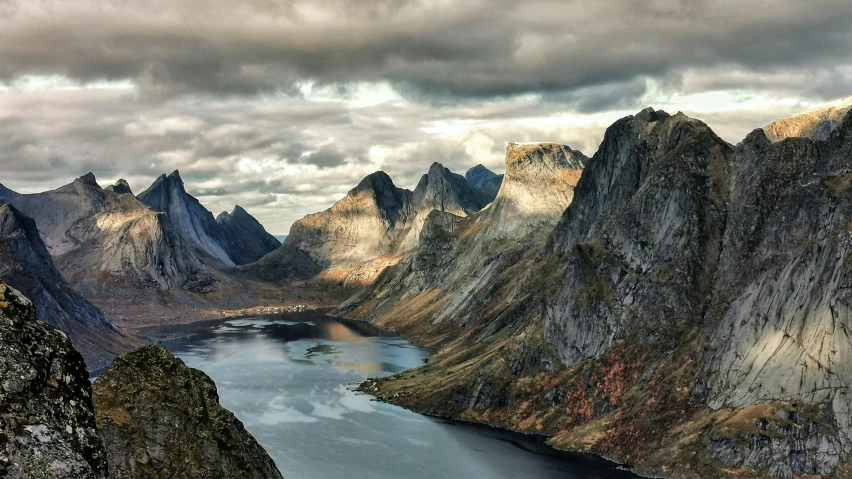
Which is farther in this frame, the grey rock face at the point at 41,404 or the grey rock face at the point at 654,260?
the grey rock face at the point at 654,260

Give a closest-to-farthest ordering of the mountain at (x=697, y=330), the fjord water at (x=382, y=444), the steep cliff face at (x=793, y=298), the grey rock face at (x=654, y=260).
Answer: the steep cliff face at (x=793, y=298)
the mountain at (x=697, y=330)
the fjord water at (x=382, y=444)
the grey rock face at (x=654, y=260)

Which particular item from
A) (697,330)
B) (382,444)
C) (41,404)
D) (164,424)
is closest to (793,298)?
(697,330)

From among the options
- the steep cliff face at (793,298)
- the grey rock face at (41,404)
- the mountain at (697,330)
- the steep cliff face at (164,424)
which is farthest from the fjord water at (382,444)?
the grey rock face at (41,404)

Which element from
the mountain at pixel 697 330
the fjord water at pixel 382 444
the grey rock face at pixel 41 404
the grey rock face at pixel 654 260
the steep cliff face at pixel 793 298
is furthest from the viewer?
the grey rock face at pixel 654 260

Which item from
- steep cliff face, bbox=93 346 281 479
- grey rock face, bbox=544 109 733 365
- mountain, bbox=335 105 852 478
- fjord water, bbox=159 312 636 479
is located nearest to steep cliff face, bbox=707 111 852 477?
mountain, bbox=335 105 852 478

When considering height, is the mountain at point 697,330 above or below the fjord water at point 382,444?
above

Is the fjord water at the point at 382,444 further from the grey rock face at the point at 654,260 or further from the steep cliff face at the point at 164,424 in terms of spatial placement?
the steep cliff face at the point at 164,424
